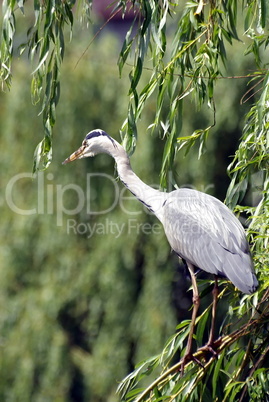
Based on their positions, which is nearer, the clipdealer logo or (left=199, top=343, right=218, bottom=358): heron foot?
(left=199, top=343, right=218, bottom=358): heron foot

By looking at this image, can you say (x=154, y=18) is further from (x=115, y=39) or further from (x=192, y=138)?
(x=115, y=39)

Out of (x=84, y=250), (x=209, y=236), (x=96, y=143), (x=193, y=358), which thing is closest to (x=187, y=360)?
(x=193, y=358)

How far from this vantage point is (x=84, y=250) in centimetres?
580

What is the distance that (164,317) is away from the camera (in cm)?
553

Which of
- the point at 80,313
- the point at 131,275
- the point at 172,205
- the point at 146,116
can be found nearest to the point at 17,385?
the point at 80,313

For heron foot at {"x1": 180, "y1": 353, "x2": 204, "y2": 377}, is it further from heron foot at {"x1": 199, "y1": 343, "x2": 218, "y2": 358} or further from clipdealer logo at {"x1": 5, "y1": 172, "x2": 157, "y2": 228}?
clipdealer logo at {"x1": 5, "y1": 172, "x2": 157, "y2": 228}

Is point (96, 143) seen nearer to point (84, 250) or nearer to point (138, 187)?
point (138, 187)

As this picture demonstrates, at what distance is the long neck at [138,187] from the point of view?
10.3ft

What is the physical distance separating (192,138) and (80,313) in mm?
3173

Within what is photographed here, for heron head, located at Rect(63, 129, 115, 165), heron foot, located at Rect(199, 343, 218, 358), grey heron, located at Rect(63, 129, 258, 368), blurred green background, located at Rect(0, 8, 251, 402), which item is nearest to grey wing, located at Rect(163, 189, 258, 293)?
grey heron, located at Rect(63, 129, 258, 368)

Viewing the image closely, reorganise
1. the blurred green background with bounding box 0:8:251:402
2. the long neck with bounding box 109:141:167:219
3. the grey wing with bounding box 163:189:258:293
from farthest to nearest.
Answer: the blurred green background with bounding box 0:8:251:402
the long neck with bounding box 109:141:167:219
the grey wing with bounding box 163:189:258:293

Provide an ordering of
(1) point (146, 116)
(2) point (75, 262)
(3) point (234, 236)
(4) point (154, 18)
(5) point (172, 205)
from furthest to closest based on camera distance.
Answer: (2) point (75, 262) → (1) point (146, 116) → (5) point (172, 205) → (3) point (234, 236) → (4) point (154, 18)

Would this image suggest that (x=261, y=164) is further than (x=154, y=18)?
Yes

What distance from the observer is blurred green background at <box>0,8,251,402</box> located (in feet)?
18.1
